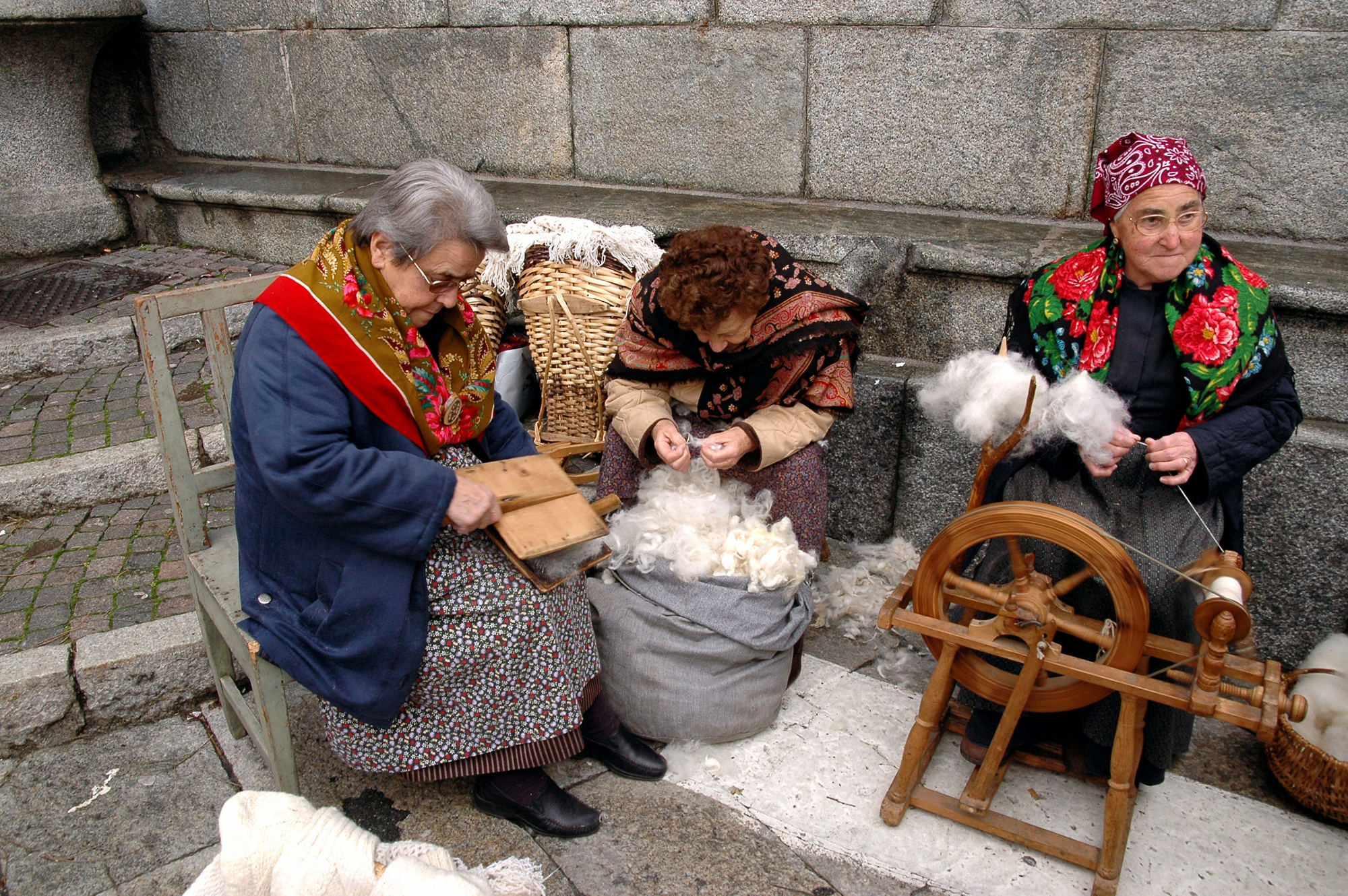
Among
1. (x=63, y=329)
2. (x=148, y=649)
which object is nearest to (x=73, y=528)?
(x=148, y=649)

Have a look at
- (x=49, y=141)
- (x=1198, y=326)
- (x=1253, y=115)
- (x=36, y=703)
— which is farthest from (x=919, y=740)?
(x=49, y=141)

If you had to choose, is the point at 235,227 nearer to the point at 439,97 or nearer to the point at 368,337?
the point at 439,97

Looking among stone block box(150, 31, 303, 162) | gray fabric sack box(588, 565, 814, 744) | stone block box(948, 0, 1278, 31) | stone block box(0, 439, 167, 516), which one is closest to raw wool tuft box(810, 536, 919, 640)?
gray fabric sack box(588, 565, 814, 744)

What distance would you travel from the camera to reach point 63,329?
461cm

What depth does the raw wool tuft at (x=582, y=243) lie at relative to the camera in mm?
3486

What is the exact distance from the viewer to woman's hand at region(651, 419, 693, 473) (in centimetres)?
282

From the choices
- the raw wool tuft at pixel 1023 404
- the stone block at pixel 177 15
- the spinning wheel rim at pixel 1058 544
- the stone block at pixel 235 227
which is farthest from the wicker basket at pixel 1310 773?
the stone block at pixel 177 15

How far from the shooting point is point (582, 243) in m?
3.48

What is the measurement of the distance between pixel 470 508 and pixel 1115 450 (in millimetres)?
Answer: 1526

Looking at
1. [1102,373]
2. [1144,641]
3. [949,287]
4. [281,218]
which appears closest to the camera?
[1144,641]

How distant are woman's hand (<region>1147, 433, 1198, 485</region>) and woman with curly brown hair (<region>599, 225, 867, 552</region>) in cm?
94

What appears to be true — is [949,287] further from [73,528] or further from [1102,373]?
[73,528]

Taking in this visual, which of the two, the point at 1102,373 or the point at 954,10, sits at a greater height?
the point at 954,10

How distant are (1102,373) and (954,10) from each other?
82.1 inches
